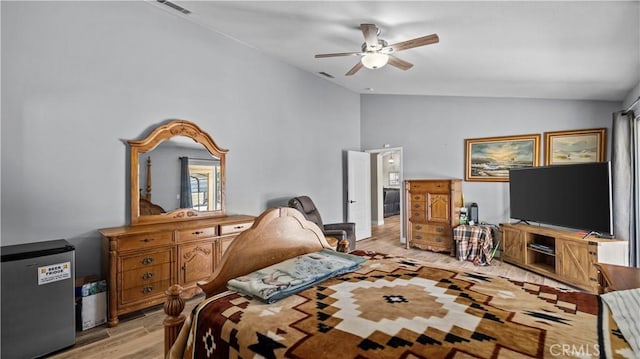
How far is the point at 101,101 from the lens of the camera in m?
2.84

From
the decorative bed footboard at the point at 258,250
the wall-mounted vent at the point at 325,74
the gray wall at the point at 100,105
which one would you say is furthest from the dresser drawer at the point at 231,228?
the wall-mounted vent at the point at 325,74

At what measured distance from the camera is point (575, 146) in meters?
4.18

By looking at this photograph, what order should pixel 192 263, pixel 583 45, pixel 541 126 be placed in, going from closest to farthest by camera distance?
pixel 583 45, pixel 192 263, pixel 541 126

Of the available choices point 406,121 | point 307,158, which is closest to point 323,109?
point 307,158

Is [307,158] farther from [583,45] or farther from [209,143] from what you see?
[583,45]

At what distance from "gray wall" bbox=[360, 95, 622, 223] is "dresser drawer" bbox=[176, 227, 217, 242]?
4.05m

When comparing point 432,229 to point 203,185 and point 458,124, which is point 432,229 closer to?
point 458,124

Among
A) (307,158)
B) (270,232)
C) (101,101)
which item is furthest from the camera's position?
(307,158)

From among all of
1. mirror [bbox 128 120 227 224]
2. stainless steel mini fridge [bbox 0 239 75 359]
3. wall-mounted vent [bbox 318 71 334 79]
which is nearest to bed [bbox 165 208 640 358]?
stainless steel mini fridge [bbox 0 239 75 359]

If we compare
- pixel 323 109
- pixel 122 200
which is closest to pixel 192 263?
pixel 122 200

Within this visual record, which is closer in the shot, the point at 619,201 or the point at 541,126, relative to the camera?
the point at 619,201

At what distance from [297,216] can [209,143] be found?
206 centimetres

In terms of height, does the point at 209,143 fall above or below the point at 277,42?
below

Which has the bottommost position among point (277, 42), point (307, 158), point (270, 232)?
point (270, 232)
